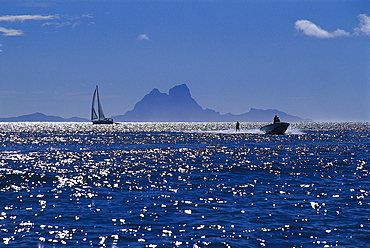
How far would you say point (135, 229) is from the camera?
615 inches

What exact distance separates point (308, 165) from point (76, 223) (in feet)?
89.9

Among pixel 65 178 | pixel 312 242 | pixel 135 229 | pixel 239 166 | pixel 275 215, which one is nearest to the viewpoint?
pixel 312 242

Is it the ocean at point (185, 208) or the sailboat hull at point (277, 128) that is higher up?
the sailboat hull at point (277, 128)

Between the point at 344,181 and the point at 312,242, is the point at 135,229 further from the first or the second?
the point at 344,181

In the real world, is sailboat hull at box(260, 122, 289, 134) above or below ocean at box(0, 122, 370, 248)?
above

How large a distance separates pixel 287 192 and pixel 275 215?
239 inches

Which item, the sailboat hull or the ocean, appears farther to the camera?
the sailboat hull

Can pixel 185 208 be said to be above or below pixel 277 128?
below

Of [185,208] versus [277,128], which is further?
[277,128]

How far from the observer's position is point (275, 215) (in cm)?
1772

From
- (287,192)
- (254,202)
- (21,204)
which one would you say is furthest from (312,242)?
(21,204)

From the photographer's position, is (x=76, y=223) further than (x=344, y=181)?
No

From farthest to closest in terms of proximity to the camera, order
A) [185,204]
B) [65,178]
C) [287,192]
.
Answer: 1. [65,178]
2. [287,192]
3. [185,204]

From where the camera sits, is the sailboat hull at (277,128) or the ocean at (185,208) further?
the sailboat hull at (277,128)
